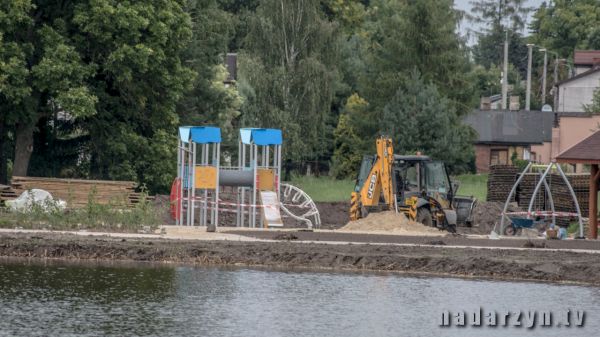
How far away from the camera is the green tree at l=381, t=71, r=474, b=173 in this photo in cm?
7041

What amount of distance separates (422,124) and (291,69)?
8.27 metres

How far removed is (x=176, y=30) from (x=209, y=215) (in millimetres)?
8774

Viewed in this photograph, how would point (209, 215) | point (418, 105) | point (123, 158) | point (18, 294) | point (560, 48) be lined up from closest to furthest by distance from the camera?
point (18, 294) < point (209, 215) < point (123, 158) < point (418, 105) < point (560, 48)

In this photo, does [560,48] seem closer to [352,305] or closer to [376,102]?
[376,102]

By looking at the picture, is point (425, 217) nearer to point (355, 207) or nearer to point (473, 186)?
point (355, 207)

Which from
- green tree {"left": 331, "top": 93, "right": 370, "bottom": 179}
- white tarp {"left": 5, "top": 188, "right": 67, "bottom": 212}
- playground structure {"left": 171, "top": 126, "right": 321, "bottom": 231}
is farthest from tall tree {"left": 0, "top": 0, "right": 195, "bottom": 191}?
green tree {"left": 331, "top": 93, "right": 370, "bottom": 179}

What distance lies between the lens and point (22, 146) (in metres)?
50.9

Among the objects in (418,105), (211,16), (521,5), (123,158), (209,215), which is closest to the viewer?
(209,215)

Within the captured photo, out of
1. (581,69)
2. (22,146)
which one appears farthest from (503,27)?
(22,146)

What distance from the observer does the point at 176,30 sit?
52.0m

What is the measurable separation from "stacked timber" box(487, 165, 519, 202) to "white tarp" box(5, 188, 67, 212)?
2192 centimetres

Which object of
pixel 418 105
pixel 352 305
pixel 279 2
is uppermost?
pixel 279 2

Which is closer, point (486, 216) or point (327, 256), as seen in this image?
point (327, 256)

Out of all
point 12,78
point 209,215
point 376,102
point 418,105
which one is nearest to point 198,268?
point 209,215
